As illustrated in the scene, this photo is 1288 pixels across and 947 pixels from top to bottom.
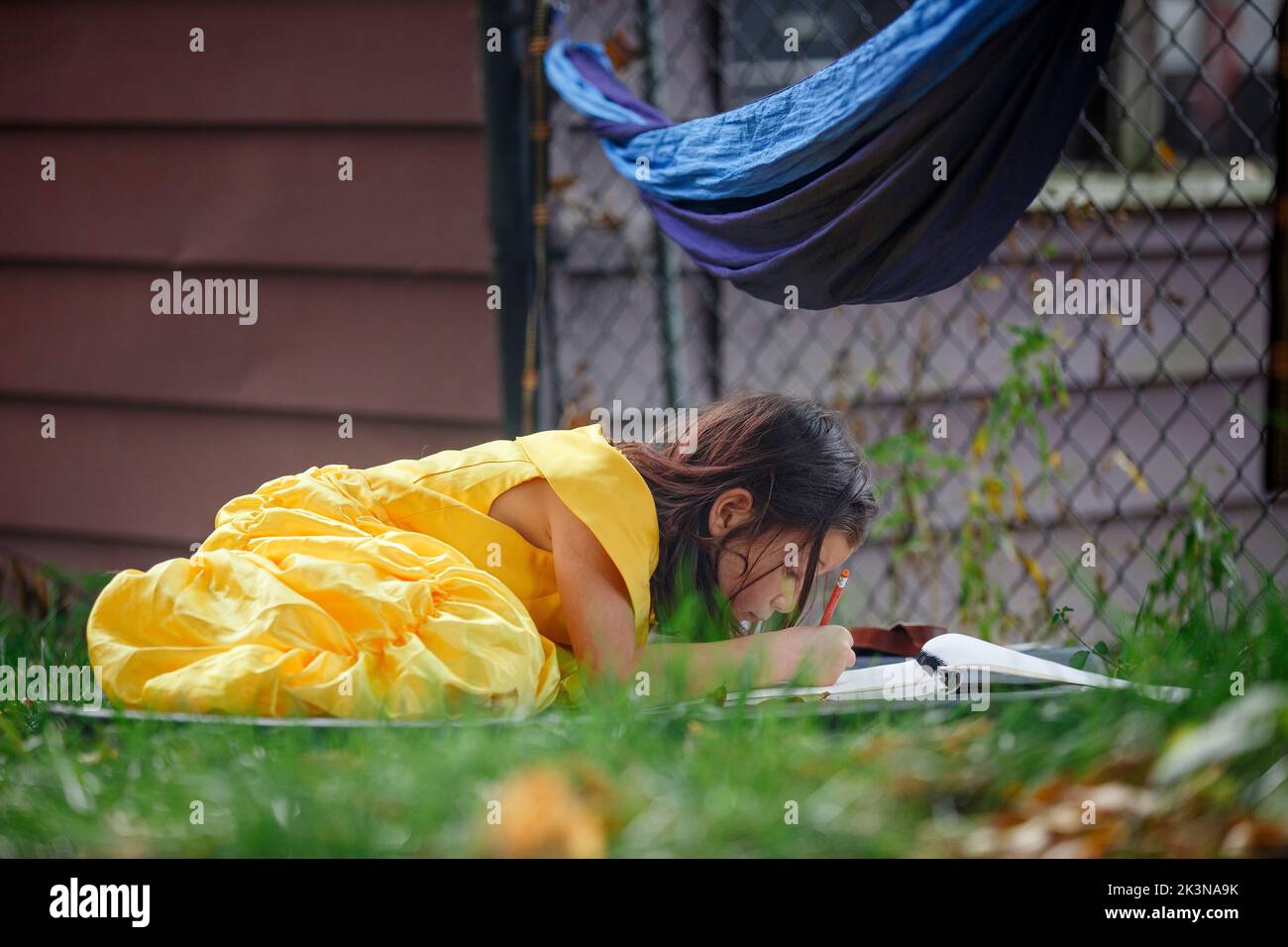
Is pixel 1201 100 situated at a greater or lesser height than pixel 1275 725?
greater

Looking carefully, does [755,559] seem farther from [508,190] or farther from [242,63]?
[242,63]

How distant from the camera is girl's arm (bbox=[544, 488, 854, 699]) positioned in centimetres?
186

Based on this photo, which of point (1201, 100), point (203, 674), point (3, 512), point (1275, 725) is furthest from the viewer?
point (1201, 100)

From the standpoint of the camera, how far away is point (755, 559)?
204cm

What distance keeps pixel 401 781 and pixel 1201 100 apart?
13.5ft

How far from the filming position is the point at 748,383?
132 inches

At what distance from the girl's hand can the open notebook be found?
0.07ft

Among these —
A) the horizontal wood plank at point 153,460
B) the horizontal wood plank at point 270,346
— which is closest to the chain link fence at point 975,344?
the horizontal wood plank at point 270,346

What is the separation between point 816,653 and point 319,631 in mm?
676

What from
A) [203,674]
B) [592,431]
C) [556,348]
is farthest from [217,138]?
[203,674]

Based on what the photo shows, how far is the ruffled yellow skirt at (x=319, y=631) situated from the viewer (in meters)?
1.73

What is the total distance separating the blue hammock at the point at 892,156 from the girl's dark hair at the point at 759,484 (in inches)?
11.1

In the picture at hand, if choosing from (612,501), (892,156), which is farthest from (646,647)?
(892,156)

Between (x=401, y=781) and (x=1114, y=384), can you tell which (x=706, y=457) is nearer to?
(x=401, y=781)
